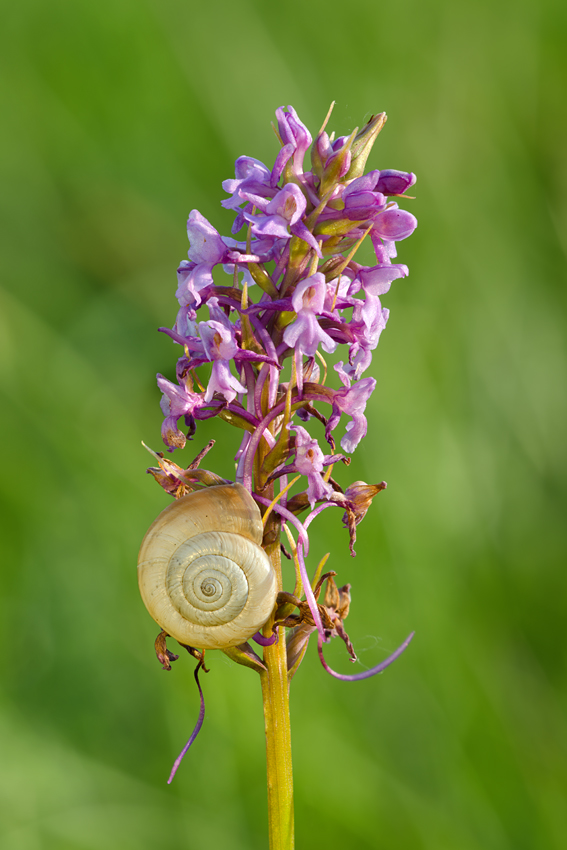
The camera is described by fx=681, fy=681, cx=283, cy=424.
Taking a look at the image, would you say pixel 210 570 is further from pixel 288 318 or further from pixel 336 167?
pixel 336 167

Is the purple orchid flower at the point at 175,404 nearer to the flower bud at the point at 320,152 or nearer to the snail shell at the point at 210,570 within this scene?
the snail shell at the point at 210,570

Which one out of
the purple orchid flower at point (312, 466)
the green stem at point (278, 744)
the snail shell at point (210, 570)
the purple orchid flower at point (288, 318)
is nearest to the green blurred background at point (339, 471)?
the green stem at point (278, 744)

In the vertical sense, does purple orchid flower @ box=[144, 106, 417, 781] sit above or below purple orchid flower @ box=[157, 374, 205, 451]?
above

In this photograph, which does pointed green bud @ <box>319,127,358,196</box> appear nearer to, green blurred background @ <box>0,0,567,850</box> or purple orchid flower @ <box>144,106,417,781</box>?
purple orchid flower @ <box>144,106,417,781</box>

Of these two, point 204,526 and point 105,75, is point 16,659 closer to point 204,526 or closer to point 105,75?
point 204,526

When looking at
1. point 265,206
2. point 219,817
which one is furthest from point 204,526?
point 219,817

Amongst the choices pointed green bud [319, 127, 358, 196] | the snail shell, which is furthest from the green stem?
pointed green bud [319, 127, 358, 196]
